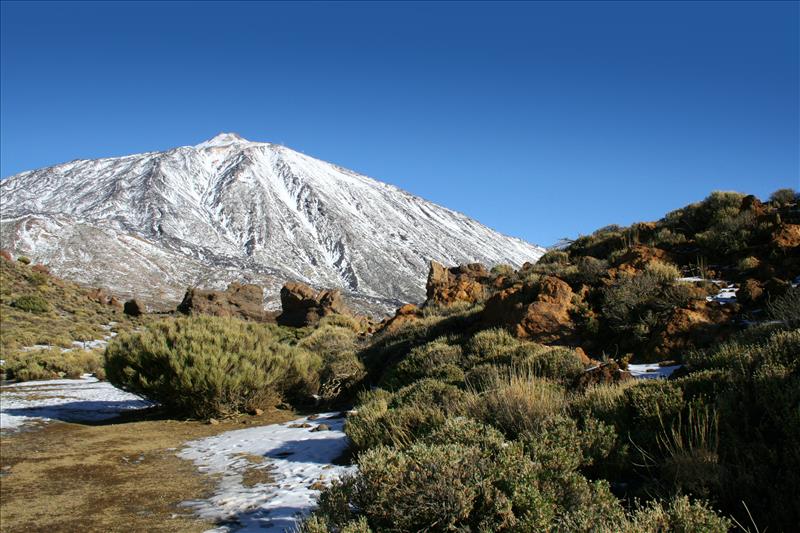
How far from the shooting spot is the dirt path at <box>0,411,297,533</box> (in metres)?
4.37

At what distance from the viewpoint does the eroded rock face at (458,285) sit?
48.3 ft

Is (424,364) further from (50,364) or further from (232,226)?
(232,226)

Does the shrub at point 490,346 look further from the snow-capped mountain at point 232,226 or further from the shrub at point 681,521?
the snow-capped mountain at point 232,226

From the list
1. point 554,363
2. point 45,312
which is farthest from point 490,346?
point 45,312

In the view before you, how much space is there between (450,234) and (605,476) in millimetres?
119197

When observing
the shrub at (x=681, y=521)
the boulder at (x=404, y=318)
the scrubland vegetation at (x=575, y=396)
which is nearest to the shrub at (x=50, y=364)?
the scrubland vegetation at (x=575, y=396)

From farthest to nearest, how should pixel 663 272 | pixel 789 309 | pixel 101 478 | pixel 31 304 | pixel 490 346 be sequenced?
pixel 31 304 → pixel 663 272 → pixel 490 346 → pixel 789 309 → pixel 101 478

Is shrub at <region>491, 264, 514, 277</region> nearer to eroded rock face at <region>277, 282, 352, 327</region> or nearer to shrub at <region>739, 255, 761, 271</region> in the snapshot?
shrub at <region>739, 255, 761, 271</region>

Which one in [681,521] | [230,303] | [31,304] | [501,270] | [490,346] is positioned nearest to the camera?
[681,521]

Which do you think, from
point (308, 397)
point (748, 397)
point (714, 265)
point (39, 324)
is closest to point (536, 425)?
point (748, 397)

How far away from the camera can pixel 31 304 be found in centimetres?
2591

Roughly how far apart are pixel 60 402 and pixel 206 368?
4.43 metres

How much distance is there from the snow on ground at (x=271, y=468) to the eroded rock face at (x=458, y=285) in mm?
6672

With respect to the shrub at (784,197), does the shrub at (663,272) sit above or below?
below
